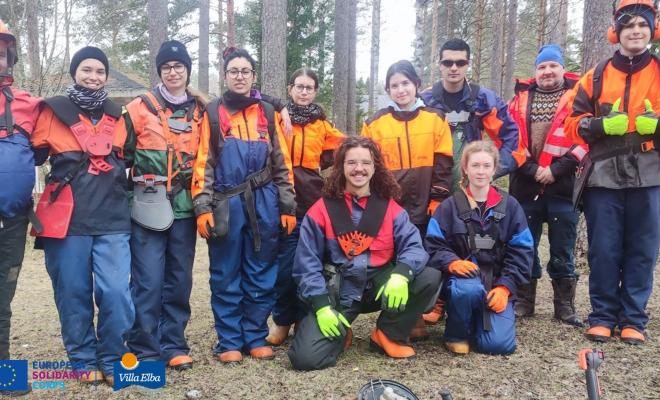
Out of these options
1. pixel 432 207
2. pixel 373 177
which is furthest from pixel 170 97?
pixel 432 207

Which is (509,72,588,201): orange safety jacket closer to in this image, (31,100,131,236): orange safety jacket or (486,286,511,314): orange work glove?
(486,286,511,314): orange work glove

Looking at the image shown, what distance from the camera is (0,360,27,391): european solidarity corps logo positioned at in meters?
3.43

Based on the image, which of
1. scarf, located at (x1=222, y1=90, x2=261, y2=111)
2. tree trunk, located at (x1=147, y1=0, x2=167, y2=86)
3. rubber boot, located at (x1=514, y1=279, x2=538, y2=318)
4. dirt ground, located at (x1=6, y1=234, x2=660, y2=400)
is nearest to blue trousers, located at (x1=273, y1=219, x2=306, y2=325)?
dirt ground, located at (x1=6, y1=234, x2=660, y2=400)

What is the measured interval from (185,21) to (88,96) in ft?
77.3

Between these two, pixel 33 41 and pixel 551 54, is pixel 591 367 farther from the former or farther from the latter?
pixel 33 41

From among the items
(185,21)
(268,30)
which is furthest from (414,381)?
(185,21)

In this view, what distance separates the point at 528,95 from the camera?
15.9 ft

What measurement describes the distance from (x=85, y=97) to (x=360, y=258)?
2.38 metres

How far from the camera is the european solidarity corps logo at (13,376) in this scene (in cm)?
343

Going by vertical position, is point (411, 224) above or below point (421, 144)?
below

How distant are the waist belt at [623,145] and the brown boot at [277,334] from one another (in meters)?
3.14

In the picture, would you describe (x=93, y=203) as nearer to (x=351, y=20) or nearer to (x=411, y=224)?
(x=411, y=224)

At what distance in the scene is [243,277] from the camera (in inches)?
164

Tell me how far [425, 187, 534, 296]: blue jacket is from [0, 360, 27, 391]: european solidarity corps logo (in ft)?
10.4
